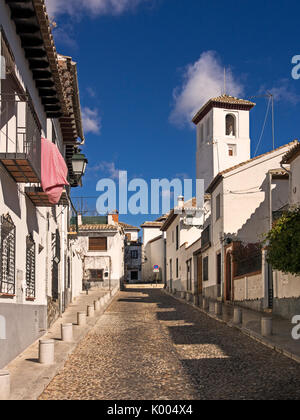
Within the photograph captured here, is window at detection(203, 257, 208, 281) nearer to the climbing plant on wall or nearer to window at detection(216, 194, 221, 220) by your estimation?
window at detection(216, 194, 221, 220)

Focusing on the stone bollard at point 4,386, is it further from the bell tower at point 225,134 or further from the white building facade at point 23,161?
the bell tower at point 225,134

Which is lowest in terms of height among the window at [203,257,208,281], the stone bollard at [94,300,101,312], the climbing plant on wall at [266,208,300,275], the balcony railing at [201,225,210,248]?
the stone bollard at [94,300,101,312]

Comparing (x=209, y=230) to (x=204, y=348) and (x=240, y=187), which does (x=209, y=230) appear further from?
(x=204, y=348)

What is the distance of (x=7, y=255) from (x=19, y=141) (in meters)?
2.21

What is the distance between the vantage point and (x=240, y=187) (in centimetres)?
2622

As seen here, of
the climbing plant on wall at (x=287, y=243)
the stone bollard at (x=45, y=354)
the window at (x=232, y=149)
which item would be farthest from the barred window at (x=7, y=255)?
the window at (x=232, y=149)

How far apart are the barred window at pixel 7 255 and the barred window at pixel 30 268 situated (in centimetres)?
166

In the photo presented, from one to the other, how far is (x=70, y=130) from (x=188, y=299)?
12738 mm

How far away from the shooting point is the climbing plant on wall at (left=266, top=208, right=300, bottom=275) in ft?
42.8

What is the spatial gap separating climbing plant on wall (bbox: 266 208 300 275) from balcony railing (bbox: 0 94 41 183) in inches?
251

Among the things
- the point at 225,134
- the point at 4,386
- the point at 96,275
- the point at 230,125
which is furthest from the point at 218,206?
the point at 230,125

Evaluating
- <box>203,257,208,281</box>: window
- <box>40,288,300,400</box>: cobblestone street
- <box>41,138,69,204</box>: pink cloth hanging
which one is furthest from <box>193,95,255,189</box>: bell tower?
<box>41,138,69,204</box>: pink cloth hanging

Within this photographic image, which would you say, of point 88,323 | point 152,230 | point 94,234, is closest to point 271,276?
point 88,323

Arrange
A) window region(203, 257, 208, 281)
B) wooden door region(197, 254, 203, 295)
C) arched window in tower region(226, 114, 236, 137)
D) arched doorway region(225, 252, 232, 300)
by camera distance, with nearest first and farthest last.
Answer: arched doorway region(225, 252, 232, 300)
window region(203, 257, 208, 281)
wooden door region(197, 254, 203, 295)
arched window in tower region(226, 114, 236, 137)
